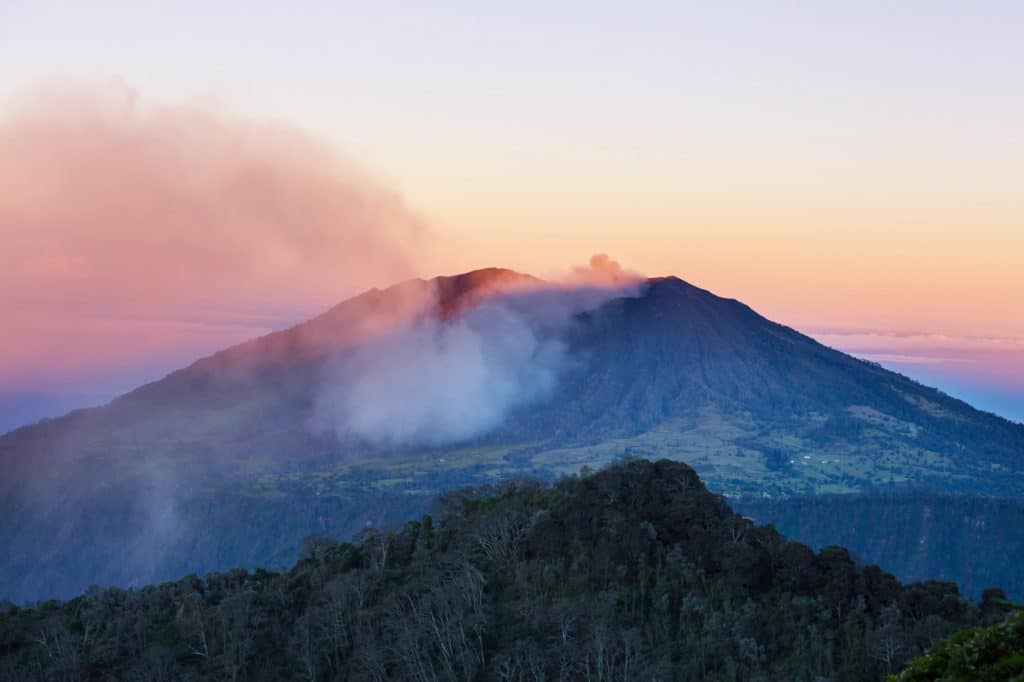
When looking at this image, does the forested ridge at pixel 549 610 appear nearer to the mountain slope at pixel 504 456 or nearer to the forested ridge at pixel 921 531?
the forested ridge at pixel 921 531

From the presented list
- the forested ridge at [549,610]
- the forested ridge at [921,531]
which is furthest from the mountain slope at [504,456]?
the forested ridge at [549,610]

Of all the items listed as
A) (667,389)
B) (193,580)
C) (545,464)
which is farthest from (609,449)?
(193,580)

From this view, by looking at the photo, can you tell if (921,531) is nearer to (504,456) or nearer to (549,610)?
(504,456)

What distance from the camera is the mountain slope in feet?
463

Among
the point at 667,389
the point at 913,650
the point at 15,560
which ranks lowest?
the point at 15,560

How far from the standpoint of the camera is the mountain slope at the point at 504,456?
141 meters

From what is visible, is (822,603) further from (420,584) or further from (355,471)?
(355,471)

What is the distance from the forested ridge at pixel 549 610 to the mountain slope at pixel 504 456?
78.0 m

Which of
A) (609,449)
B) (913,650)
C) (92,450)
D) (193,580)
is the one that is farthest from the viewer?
(92,450)

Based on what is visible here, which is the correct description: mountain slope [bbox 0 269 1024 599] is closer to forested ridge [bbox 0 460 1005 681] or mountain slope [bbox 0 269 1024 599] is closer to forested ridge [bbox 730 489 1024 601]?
forested ridge [bbox 730 489 1024 601]

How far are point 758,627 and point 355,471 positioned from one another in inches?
5120

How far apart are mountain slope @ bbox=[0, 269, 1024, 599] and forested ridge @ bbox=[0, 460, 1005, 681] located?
256ft

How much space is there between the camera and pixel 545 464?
152m

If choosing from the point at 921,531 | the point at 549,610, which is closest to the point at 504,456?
the point at 921,531
